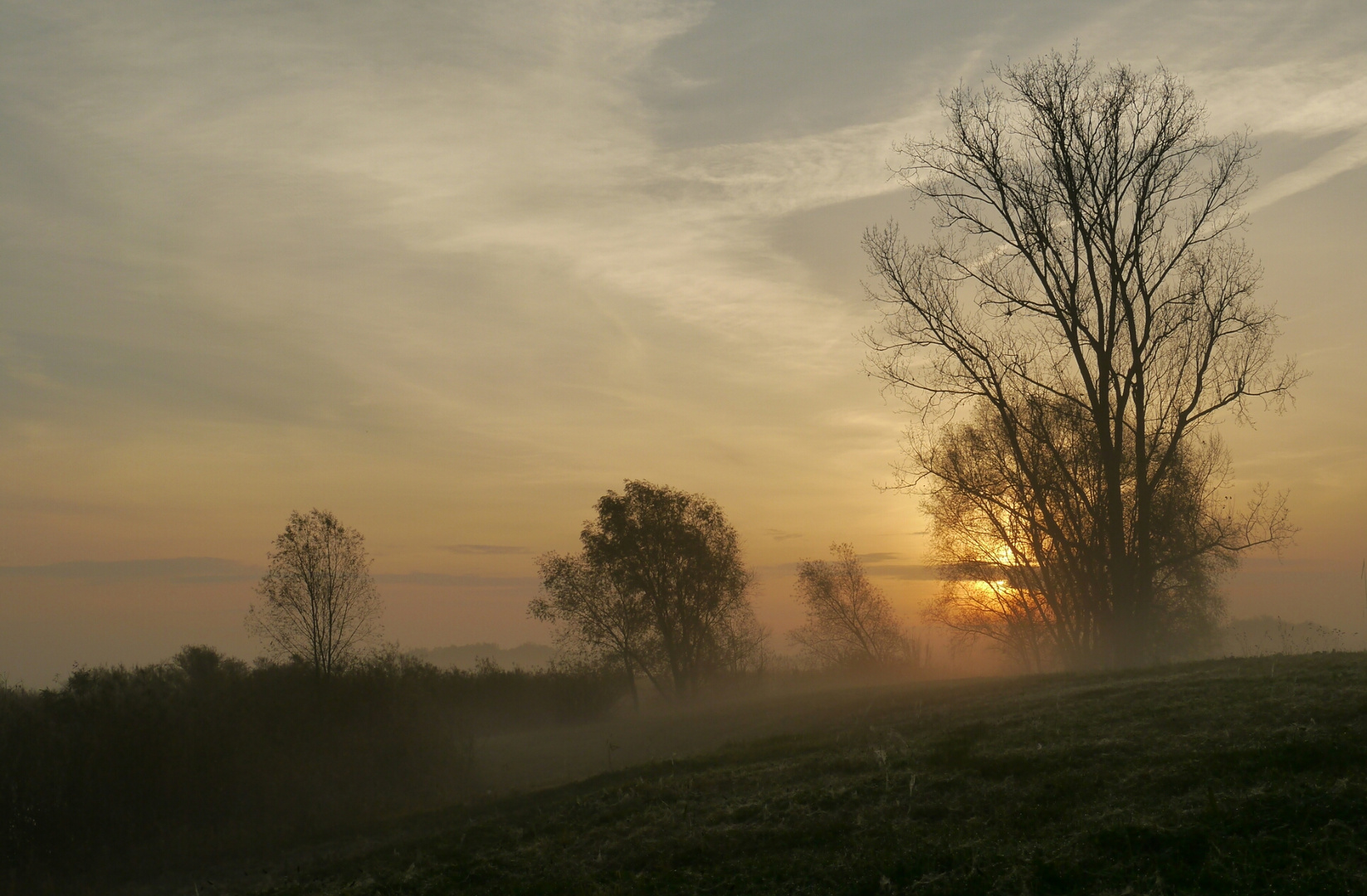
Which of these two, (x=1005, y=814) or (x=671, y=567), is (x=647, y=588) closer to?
(x=671, y=567)

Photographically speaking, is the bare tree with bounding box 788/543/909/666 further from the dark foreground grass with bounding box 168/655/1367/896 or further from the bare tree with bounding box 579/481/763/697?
the dark foreground grass with bounding box 168/655/1367/896

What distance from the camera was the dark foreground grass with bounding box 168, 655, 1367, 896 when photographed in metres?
9.09

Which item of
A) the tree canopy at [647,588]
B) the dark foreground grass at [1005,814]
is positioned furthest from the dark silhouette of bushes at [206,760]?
the tree canopy at [647,588]

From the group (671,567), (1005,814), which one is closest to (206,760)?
(1005,814)

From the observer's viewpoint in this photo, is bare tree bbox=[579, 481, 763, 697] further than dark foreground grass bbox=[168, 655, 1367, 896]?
Yes

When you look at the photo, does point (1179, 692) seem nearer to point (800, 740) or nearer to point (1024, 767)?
Result: point (1024, 767)

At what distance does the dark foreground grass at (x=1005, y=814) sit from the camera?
909cm

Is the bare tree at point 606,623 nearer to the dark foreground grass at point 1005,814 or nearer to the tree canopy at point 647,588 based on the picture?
the tree canopy at point 647,588

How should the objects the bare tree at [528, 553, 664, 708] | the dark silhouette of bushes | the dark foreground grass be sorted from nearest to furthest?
the dark foreground grass, the dark silhouette of bushes, the bare tree at [528, 553, 664, 708]

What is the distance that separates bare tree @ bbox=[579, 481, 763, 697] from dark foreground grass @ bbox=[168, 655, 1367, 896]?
3489 centimetres

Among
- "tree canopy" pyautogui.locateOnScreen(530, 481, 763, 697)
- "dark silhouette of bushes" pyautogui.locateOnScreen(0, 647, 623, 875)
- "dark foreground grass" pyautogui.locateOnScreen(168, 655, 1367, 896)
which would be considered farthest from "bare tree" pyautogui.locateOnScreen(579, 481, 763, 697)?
"dark foreground grass" pyautogui.locateOnScreen(168, 655, 1367, 896)

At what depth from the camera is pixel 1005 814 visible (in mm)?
11109

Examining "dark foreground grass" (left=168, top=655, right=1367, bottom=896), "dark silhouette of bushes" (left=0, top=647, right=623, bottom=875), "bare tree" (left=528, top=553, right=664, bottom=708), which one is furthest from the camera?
"bare tree" (left=528, top=553, right=664, bottom=708)

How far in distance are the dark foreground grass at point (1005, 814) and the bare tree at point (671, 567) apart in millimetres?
34890
